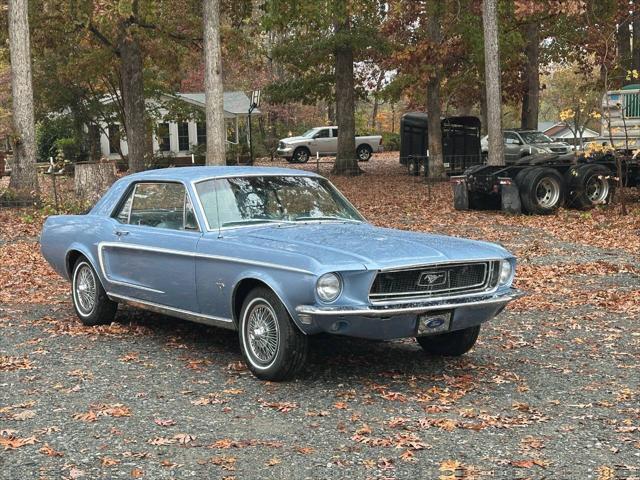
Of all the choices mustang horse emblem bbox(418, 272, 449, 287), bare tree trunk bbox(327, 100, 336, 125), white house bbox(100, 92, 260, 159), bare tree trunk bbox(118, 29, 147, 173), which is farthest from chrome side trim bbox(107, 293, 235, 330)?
bare tree trunk bbox(327, 100, 336, 125)

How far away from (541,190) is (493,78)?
4.86 m

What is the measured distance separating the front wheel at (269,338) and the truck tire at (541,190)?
42.8 feet

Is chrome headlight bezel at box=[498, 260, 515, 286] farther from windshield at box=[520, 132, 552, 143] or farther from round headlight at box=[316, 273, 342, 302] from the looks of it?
windshield at box=[520, 132, 552, 143]

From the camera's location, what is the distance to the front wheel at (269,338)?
6.39 metres

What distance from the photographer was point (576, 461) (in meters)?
5.01

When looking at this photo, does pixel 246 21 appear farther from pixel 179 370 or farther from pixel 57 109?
pixel 179 370

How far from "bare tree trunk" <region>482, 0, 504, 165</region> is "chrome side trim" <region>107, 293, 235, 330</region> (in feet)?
52.5

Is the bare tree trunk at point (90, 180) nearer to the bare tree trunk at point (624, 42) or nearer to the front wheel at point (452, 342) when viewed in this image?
the front wheel at point (452, 342)

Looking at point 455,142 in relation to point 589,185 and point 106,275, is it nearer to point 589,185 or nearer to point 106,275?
point 589,185

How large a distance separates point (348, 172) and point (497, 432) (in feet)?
96.0

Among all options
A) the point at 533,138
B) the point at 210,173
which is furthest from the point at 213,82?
the point at 533,138

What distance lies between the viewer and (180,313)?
7.47 meters

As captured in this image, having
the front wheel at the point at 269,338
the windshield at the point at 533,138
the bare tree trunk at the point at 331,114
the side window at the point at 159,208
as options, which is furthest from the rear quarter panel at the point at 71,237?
the bare tree trunk at the point at 331,114

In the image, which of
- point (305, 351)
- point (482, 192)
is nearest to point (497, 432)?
point (305, 351)
